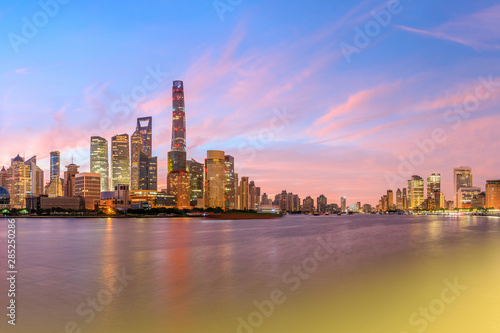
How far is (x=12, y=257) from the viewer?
1849 inches

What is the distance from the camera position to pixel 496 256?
49.4 meters

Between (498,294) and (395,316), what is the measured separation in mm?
10889

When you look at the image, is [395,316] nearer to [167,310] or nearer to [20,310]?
[167,310]

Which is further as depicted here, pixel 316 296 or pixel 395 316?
pixel 316 296

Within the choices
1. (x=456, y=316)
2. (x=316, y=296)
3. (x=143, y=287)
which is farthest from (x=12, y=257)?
(x=456, y=316)

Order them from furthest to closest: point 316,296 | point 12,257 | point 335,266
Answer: point 12,257 → point 335,266 → point 316,296

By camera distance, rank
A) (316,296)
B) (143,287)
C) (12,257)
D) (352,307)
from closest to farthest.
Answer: (352,307), (316,296), (143,287), (12,257)

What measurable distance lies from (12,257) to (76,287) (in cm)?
2461

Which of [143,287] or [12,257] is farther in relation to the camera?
[12,257]

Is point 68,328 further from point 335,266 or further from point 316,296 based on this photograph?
point 335,266

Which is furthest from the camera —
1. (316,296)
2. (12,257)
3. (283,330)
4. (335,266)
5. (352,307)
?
(12,257)

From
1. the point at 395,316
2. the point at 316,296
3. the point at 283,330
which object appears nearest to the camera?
the point at 283,330

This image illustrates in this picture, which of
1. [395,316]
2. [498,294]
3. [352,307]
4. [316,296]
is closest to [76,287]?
[316,296]

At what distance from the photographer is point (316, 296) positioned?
25.3 metres
